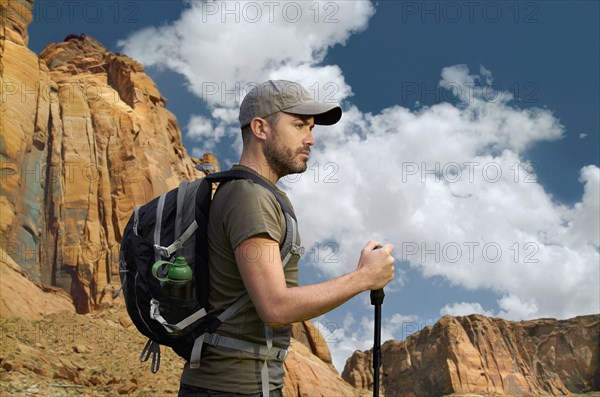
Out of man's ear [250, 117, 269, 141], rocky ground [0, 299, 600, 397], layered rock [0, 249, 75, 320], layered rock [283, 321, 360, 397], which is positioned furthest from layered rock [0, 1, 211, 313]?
man's ear [250, 117, 269, 141]

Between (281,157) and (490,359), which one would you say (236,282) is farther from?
(490,359)

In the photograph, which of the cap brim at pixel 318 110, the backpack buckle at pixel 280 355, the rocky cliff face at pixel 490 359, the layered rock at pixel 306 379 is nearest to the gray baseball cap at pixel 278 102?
the cap brim at pixel 318 110

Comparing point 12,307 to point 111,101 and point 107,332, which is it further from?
point 111,101

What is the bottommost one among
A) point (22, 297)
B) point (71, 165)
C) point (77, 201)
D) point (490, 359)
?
point (22, 297)

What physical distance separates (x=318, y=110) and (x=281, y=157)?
0.31 meters

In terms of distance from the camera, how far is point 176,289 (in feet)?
9.38

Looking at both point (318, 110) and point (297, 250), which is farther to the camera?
point (318, 110)

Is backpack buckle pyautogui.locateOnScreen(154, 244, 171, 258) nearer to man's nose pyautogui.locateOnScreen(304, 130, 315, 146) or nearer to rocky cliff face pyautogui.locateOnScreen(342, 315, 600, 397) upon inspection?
man's nose pyautogui.locateOnScreen(304, 130, 315, 146)

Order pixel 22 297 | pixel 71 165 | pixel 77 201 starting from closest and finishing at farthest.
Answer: pixel 22 297, pixel 77 201, pixel 71 165

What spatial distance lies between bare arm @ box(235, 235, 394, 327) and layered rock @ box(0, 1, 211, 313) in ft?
114

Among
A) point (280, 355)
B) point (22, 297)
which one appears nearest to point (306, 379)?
point (22, 297)

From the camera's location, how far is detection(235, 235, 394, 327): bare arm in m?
2.60

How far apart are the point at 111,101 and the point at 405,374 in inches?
3395

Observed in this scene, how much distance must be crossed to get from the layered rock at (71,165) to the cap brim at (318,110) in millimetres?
34446
